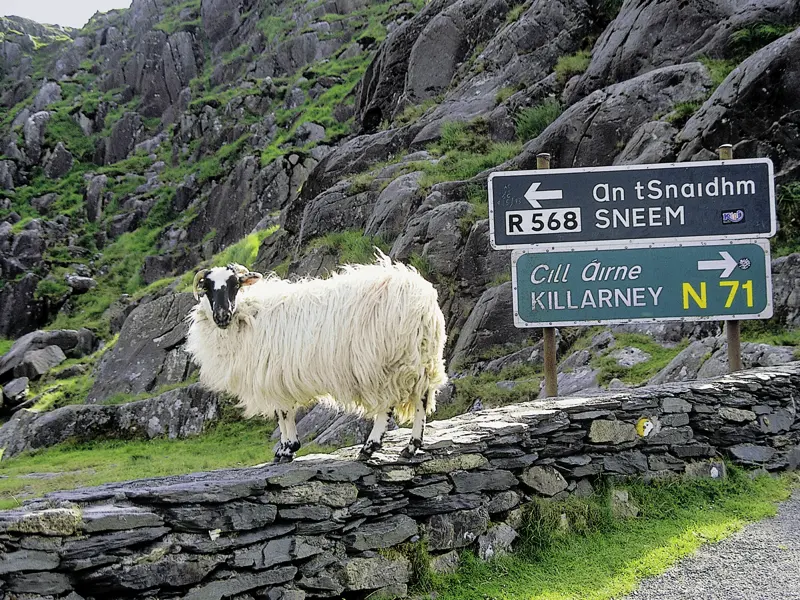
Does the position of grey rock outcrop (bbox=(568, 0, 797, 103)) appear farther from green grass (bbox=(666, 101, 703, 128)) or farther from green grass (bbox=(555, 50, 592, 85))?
green grass (bbox=(666, 101, 703, 128))

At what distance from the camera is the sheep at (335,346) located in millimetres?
6164

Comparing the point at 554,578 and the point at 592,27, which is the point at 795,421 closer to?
the point at 554,578

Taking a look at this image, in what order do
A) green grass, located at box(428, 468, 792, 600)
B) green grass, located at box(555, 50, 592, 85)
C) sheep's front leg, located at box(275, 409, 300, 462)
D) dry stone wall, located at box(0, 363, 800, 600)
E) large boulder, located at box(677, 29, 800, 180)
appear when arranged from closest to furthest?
1. dry stone wall, located at box(0, 363, 800, 600)
2. green grass, located at box(428, 468, 792, 600)
3. sheep's front leg, located at box(275, 409, 300, 462)
4. large boulder, located at box(677, 29, 800, 180)
5. green grass, located at box(555, 50, 592, 85)

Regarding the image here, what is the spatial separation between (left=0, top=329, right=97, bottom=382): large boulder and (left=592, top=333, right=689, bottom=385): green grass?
1024 inches

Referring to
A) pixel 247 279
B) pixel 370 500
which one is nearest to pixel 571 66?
pixel 247 279

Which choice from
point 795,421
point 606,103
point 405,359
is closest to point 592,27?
point 606,103

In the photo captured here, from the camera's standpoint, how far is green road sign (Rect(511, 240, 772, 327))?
859 centimetres

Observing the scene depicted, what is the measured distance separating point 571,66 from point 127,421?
1670 centimetres

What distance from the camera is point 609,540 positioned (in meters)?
6.64

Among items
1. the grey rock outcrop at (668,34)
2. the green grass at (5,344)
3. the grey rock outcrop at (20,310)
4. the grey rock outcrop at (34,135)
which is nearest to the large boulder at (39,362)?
the green grass at (5,344)

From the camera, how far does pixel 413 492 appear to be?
19.7 ft

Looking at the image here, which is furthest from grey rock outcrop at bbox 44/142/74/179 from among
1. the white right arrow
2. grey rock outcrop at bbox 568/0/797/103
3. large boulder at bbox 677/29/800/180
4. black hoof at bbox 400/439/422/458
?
black hoof at bbox 400/439/422/458

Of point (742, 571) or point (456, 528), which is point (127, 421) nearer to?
point (456, 528)

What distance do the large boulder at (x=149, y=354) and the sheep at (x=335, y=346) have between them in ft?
44.9
